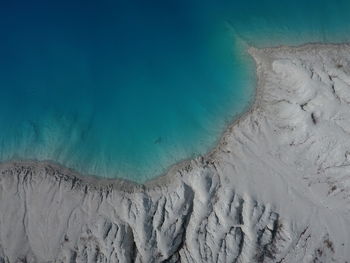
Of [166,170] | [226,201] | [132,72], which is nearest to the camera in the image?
[226,201]

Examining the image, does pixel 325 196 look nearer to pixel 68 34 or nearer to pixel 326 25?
pixel 326 25

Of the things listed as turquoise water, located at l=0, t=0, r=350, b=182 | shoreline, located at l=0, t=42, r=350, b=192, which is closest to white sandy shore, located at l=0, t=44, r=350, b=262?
shoreline, located at l=0, t=42, r=350, b=192

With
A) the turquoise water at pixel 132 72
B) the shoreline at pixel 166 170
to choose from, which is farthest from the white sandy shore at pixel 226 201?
the turquoise water at pixel 132 72

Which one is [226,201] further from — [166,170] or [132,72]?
[132,72]

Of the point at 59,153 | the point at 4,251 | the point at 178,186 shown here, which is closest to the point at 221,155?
the point at 178,186

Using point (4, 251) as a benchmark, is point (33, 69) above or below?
above

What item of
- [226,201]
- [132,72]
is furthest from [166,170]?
[132,72]
